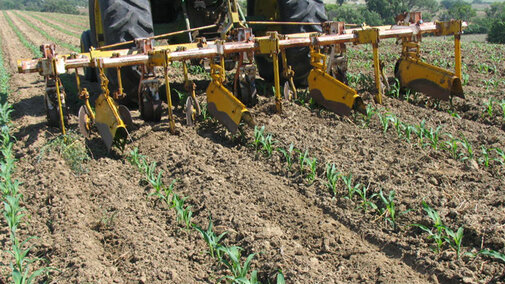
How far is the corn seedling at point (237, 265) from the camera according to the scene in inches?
100.0

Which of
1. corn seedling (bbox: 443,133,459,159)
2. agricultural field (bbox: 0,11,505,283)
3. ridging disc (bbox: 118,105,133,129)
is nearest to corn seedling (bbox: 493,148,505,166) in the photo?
agricultural field (bbox: 0,11,505,283)

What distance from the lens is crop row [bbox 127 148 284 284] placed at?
8.61ft

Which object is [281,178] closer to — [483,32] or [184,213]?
[184,213]

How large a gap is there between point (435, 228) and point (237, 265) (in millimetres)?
1293

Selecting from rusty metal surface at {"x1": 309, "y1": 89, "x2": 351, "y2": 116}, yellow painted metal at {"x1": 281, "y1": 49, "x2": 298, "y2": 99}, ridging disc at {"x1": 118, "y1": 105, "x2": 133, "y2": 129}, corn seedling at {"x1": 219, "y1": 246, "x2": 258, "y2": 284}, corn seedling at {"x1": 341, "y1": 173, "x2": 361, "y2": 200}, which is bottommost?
corn seedling at {"x1": 219, "y1": 246, "x2": 258, "y2": 284}

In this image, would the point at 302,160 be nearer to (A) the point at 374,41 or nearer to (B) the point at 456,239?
(B) the point at 456,239

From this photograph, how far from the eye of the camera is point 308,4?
6.04 metres

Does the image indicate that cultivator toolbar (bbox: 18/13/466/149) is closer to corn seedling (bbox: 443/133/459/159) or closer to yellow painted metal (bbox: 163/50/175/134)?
yellow painted metal (bbox: 163/50/175/134)

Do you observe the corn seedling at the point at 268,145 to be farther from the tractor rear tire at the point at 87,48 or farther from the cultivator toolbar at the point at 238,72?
the tractor rear tire at the point at 87,48

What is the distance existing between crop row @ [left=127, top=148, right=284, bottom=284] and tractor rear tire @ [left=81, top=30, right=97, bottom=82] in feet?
12.7

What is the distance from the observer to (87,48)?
7512mm

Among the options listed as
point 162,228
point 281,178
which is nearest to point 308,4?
point 281,178

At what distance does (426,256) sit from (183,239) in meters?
1.52

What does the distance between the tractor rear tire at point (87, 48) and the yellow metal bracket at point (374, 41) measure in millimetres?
4276
